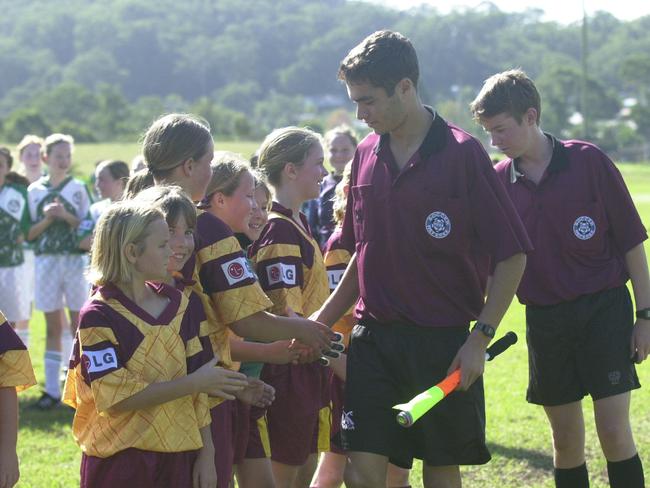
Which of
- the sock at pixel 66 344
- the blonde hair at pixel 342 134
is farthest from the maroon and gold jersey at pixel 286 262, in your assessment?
the sock at pixel 66 344

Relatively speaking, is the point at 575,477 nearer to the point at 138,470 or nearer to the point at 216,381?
the point at 216,381

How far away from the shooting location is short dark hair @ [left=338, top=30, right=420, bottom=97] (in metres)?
3.93

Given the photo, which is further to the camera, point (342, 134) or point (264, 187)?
point (342, 134)

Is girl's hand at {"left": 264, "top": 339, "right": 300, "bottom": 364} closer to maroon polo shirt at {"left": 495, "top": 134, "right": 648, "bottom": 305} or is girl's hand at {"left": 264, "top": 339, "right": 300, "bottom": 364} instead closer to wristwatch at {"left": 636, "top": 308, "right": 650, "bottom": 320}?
maroon polo shirt at {"left": 495, "top": 134, "right": 648, "bottom": 305}

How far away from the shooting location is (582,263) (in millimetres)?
4895

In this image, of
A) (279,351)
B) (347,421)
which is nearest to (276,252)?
(279,351)

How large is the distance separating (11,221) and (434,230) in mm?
5202

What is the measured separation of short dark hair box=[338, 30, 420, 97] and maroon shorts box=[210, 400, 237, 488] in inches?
52.1

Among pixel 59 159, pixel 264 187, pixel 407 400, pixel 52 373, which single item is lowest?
pixel 52 373

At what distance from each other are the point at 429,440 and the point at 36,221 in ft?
17.7

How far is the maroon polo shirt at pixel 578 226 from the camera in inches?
191

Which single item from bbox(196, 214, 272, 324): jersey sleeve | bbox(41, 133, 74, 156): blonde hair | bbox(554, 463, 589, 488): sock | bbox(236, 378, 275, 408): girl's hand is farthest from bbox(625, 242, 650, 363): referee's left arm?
bbox(41, 133, 74, 156): blonde hair

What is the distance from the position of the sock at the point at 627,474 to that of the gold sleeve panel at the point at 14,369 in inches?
103

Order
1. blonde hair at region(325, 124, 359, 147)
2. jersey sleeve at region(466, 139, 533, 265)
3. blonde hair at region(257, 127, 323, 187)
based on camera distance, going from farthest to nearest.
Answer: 1. blonde hair at region(325, 124, 359, 147)
2. blonde hair at region(257, 127, 323, 187)
3. jersey sleeve at region(466, 139, 533, 265)
